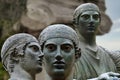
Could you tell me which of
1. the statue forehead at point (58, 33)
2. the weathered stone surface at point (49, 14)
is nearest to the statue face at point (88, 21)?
the statue forehead at point (58, 33)

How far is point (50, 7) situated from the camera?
14.9 meters

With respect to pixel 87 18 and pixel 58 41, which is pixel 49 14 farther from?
pixel 58 41

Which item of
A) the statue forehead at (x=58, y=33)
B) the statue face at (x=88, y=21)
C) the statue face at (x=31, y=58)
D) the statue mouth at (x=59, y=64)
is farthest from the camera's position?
the statue face at (x=88, y=21)

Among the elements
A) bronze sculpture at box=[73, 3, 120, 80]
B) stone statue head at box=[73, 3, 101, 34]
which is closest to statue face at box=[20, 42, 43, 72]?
bronze sculpture at box=[73, 3, 120, 80]

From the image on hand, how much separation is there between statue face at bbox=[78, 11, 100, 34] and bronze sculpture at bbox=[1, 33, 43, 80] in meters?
1.07

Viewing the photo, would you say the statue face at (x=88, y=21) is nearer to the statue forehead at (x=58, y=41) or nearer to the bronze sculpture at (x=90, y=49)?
the bronze sculpture at (x=90, y=49)

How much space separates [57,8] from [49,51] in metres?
9.38

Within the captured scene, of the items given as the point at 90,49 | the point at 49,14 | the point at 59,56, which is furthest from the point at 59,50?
the point at 49,14

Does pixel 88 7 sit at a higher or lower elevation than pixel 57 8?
lower

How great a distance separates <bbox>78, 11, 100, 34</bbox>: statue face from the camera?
7.20 meters

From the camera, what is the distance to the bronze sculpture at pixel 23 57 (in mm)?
6227

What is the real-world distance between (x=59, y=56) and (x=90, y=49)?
1768 mm

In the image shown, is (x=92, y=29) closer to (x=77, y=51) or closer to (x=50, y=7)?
(x=77, y=51)

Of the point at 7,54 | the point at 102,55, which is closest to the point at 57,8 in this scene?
the point at 102,55
